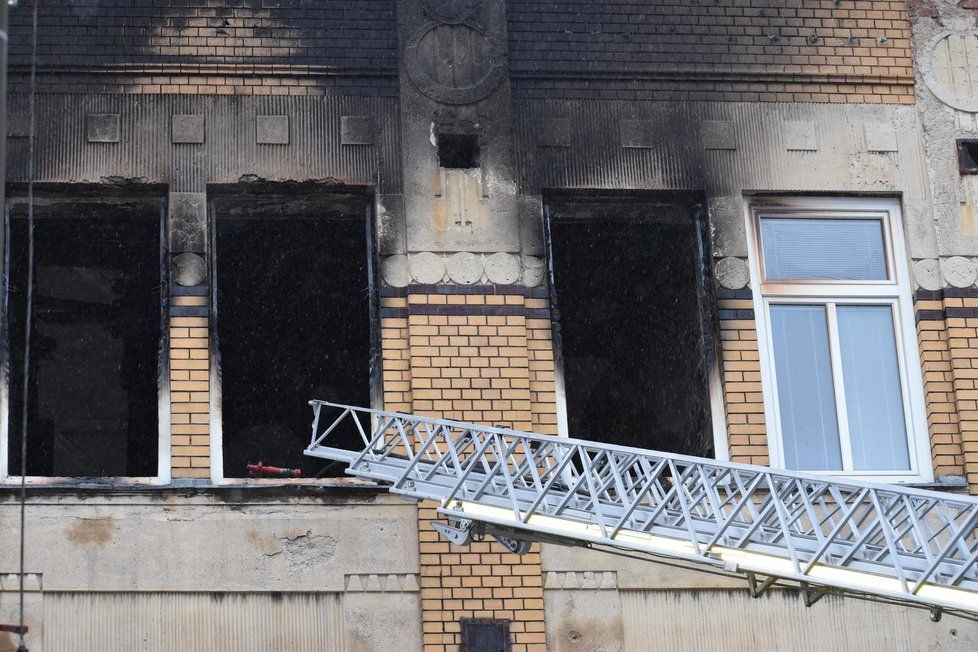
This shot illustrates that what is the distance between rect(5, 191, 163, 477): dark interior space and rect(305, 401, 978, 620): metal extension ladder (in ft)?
18.1

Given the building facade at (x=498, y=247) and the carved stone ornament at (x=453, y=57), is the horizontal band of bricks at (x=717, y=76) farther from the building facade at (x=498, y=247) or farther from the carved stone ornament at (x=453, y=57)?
the carved stone ornament at (x=453, y=57)

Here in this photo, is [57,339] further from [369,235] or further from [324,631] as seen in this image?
[324,631]

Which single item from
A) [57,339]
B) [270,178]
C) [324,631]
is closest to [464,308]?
[270,178]

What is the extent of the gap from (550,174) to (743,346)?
189 cm

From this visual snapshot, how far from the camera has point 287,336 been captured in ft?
54.4

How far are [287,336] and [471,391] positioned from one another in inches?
214

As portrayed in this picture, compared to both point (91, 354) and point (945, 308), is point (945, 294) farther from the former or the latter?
point (91, 354)

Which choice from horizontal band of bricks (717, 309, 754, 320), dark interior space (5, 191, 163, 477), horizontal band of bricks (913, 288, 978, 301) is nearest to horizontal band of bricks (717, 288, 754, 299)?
horizontal band of bricks (717, 309, 754, 320)

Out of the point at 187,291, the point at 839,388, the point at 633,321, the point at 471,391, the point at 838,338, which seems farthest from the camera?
the point at 633,321

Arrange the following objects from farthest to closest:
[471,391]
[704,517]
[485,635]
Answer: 1. [471,391]
2. [485,635]
3. [704,517]

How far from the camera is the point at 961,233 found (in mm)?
12375

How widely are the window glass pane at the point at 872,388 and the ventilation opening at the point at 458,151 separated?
2.95 meters

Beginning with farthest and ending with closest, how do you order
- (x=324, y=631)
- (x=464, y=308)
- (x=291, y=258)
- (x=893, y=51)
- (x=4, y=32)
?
(x=291, y=258), (x=893, y=51), (x=464, y=308), (x=324, y=631), (x=4, y=32)

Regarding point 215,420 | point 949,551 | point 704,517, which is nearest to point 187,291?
point 215,420
